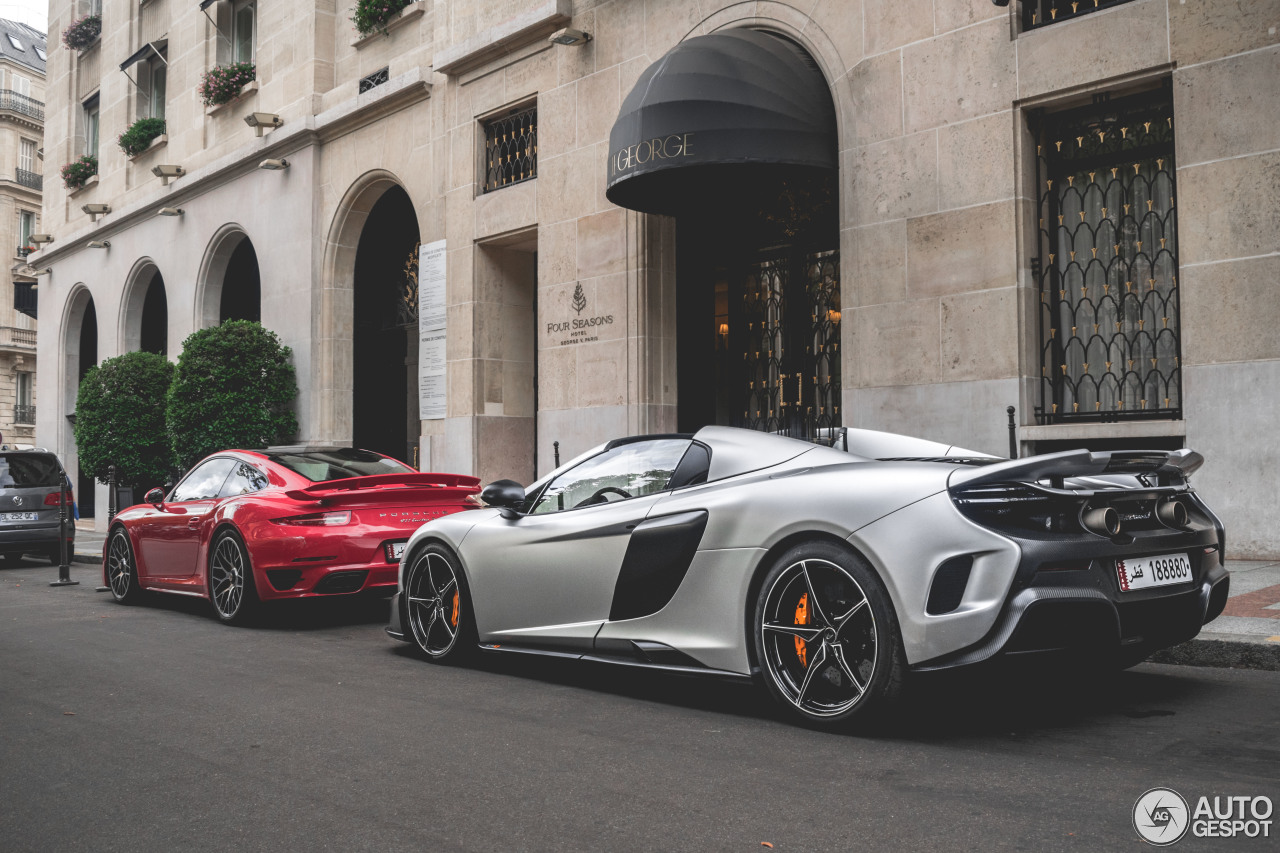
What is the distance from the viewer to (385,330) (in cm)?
1931

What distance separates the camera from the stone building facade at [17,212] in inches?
2094

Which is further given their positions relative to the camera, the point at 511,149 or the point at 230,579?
the point at 511,149

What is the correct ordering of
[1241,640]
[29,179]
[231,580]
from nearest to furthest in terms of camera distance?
[1241,640] → [231,580] → [29,179]

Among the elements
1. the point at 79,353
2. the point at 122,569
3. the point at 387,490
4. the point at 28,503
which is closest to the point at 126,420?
the point at 28,503

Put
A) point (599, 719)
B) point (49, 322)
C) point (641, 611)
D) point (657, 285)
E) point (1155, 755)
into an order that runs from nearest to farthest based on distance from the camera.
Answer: point (1155, 755), point (599, 719), point (641, 611), point (657, 285), point (49, 322)

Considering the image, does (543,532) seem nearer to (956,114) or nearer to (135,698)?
(135,698)

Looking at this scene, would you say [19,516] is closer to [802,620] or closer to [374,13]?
[374,13]

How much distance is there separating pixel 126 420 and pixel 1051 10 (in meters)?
16.7

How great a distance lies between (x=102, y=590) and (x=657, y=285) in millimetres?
Result: 6702

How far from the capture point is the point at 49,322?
29500mm

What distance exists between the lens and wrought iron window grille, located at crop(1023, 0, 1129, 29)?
9609 millimetres

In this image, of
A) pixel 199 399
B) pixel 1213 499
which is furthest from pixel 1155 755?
pixel 199 399

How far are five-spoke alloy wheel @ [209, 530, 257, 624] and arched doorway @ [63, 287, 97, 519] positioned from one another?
2191 cm

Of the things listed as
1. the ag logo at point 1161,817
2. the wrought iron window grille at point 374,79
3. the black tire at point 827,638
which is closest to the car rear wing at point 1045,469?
the black tire at point 827,638
